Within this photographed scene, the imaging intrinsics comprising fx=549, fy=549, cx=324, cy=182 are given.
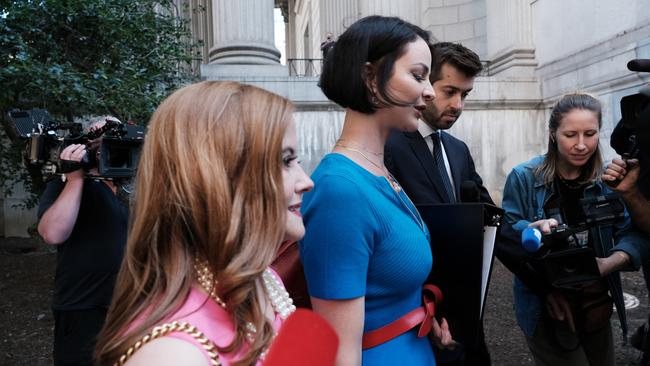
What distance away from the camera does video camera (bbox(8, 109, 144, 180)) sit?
110 inches

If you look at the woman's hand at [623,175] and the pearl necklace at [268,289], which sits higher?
the woman's hand at [623,175]

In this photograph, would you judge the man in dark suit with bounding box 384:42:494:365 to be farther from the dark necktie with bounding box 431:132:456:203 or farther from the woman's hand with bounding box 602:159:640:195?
the woman's hand with bounding box 602:159:640:195

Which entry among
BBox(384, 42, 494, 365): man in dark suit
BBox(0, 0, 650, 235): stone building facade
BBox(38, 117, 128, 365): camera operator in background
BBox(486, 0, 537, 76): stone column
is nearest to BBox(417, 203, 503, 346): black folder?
BBox(384, 42, 494, 365): man in dark suit

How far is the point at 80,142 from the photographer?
9.50ft

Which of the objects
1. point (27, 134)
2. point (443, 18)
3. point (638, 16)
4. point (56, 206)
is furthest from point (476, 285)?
point (443, 18)

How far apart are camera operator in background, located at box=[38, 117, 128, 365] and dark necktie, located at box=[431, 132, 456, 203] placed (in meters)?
1.66

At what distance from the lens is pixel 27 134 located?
114 inches

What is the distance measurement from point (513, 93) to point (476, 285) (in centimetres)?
945

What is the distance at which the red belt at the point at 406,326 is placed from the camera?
1.65 metres

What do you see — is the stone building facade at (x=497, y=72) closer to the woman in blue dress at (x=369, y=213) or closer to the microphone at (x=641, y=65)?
the microphone at (x=641, y=65)

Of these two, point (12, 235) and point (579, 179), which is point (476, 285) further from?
point (12, 235)

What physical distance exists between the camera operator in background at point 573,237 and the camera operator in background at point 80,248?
2129mm

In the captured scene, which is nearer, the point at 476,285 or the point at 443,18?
the point at 476,285

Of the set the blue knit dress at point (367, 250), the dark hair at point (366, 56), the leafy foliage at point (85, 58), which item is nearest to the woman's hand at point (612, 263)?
the blue knit dress at point (367, 250)
